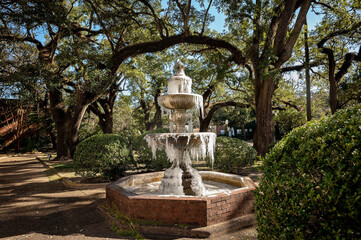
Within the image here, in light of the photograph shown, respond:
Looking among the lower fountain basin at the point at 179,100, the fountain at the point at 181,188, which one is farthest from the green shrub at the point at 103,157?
the lower fountain basin at the point at 179,100

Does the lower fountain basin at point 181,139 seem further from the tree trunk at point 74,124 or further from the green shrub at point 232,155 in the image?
the tree trunk at point 74,124

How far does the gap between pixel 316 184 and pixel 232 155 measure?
6852 mm

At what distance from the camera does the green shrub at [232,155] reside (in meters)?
8.84

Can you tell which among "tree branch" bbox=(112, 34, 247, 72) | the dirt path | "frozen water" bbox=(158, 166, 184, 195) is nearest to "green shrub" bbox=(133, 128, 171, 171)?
the dirt path

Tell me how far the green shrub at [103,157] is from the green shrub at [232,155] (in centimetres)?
370

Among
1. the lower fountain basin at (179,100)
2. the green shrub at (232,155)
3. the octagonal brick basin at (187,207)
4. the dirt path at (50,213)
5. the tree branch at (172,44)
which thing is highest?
the tree branch at (172,44)

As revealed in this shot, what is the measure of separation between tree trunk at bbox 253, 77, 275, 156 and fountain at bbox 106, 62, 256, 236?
5771 mm

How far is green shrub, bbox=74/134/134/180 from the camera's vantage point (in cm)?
788

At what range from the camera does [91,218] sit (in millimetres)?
4828

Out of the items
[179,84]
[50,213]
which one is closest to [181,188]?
[179,84]

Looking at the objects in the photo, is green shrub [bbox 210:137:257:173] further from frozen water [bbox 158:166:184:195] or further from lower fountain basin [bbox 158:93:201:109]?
lower fountain basin [bbox 158:93:201:109]

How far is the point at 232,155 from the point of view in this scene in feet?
29.0

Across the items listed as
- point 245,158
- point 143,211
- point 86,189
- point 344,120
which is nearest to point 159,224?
point 143,211

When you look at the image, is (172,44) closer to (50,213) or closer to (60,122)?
(50,213)
